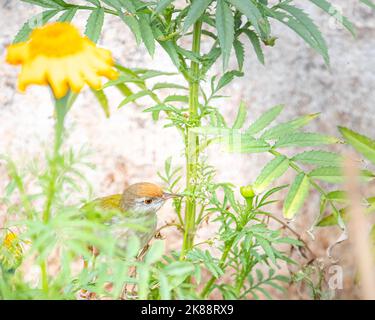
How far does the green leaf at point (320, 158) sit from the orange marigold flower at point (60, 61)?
596 mm

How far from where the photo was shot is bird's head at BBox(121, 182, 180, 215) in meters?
1.47

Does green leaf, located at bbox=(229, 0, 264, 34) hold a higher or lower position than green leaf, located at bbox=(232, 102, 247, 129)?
higher

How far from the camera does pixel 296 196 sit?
1.37 m

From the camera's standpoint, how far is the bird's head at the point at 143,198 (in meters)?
1.47

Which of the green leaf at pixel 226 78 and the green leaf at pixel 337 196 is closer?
the green leaf at pixel 337 196

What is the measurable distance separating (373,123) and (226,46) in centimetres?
108

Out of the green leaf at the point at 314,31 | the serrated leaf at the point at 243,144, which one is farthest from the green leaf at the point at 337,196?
the green leaf at the point at 314,31

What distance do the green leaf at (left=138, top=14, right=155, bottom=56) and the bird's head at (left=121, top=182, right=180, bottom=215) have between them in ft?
0.90

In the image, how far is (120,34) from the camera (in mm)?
2391

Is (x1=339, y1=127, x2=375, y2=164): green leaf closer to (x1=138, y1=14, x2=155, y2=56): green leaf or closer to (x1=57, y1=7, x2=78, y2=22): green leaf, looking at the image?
(x1=138, y1=14, x2=155, y2=56): green leaf

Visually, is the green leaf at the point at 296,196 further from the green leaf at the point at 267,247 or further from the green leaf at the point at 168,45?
the green leaf at the point at 168,45

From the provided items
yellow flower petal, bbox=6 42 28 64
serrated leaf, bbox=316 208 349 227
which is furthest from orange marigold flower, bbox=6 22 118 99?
serrated leaf, bbox=316 208 349 227

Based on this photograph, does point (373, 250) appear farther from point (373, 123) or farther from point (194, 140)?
point (373, 123)
